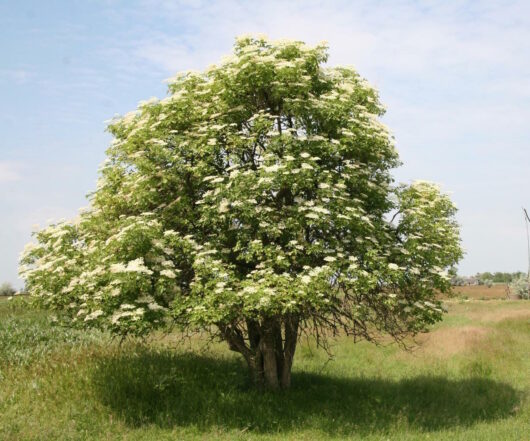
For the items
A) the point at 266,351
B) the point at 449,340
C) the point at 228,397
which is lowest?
the point at 449,340

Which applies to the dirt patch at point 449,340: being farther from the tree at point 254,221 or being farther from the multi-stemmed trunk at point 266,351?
the multi-stemmed trunk at point 266,351

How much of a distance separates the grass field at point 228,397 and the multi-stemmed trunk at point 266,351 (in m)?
0.68

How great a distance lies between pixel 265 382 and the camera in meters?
17.9

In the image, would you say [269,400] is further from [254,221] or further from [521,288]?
[521,288]

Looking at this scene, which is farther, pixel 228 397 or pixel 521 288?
pixel 521 288

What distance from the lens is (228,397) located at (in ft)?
53.4

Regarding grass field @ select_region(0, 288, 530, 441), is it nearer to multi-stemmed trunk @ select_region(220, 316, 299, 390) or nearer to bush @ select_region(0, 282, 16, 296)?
multi-stemmed trunk @ select_region(220, 316, 299, 390)

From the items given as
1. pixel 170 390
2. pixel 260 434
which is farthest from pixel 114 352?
pixel 260 434

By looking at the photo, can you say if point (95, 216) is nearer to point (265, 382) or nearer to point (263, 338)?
point (263, 338)

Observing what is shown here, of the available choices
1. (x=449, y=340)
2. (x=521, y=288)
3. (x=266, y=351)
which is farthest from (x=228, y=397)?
(x=521, y=288)

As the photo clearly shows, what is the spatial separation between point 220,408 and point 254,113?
938 centimetres

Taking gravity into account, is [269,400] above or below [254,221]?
below

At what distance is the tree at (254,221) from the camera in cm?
1402

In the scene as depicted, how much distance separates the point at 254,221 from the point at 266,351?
5.12m
